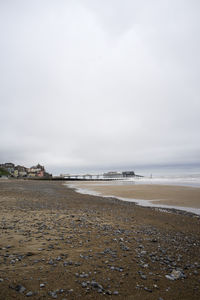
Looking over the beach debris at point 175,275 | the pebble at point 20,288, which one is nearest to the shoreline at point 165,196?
the beach debris at point 175,275

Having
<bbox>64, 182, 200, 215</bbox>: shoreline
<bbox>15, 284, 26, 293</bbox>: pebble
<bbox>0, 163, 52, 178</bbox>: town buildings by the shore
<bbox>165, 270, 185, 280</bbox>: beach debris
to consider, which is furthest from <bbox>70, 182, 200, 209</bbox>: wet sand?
<bbox>0, 163, 52, 178</bbox>: town buildings by the shore

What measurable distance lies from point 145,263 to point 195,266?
1.49 meters

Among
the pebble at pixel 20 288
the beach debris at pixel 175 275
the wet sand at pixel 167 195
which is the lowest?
the wet sand at pixel 167 195

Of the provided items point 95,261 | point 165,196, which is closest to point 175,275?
point 95,261

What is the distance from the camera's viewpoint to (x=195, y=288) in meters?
4.08

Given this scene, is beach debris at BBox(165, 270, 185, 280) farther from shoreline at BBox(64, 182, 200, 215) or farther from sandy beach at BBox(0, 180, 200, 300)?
shoreline at BBox(64, 182, 200, 215)

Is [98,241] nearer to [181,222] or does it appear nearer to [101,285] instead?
[101,285]

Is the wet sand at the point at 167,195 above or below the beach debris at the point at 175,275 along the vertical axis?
below

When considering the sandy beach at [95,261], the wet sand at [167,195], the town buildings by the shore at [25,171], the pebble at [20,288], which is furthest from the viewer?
the town buildings by the shore at [25,171]

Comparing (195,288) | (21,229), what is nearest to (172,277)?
(195,288)

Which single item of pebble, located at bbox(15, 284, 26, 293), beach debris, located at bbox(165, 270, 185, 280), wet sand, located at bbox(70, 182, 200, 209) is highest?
pebble, located at bbox(15, 284, 26, 293)

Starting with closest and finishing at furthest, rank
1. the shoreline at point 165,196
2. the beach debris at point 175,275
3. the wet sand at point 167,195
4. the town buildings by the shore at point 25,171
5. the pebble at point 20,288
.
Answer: the pebble at point 20,288 → the beach debris at point 175,275 → the shoreline at point 165,196 → the wet sand at point 167,195 → the town buildings by the shore at point 25,171

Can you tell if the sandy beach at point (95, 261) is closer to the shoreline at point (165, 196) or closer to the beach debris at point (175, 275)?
the beach debris at point (175, 275)

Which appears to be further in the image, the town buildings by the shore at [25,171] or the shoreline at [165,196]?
→ the town buildings by the shore at [25,171]
